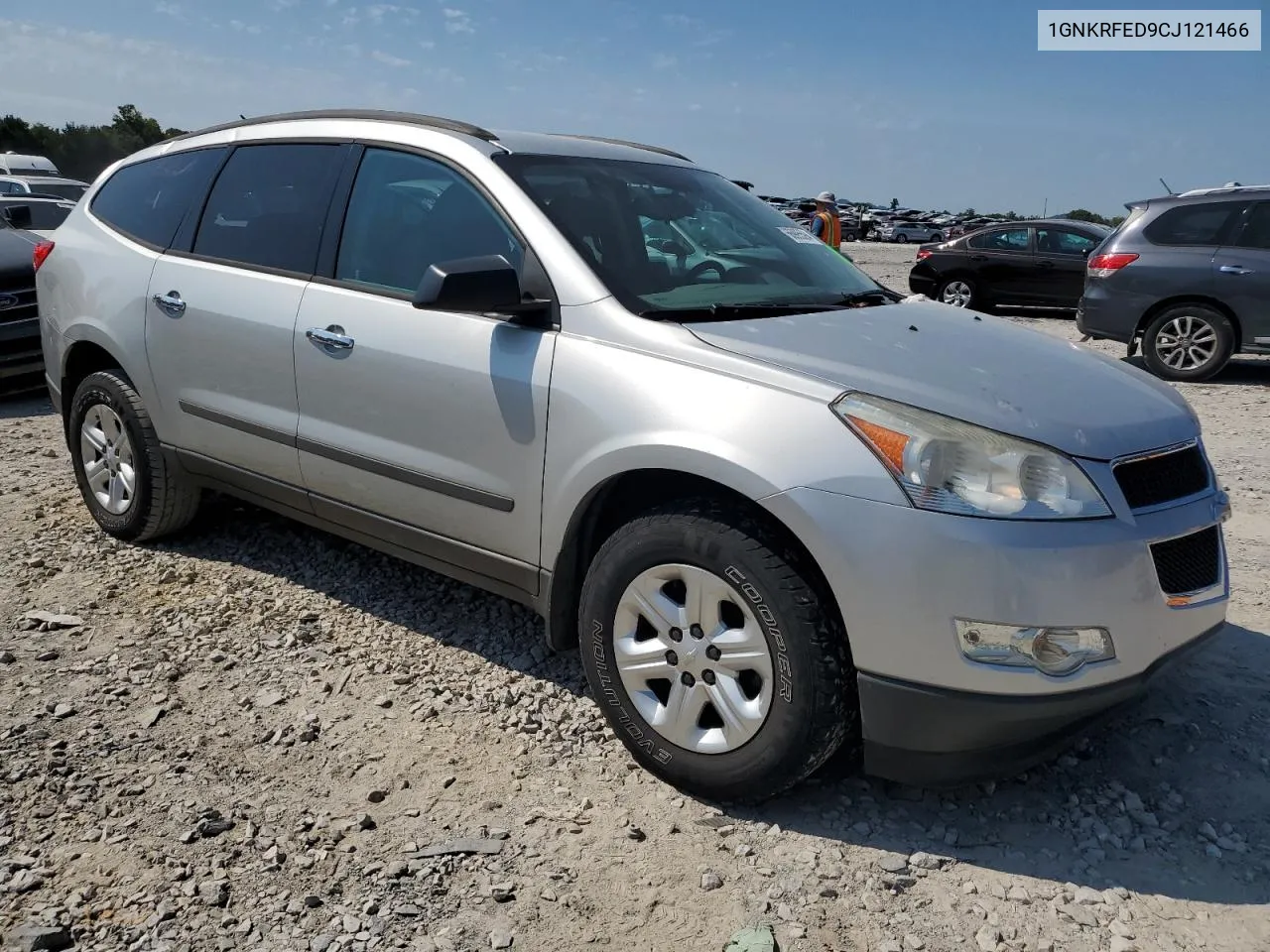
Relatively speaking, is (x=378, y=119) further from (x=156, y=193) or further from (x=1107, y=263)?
(x=1107, y=263)

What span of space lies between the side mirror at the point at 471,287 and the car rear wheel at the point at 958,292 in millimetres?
12479

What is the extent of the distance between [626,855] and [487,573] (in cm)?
101

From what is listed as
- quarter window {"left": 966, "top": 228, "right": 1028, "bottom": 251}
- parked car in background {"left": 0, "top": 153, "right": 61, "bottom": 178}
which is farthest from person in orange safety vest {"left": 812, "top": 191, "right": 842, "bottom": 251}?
parked car in background {"left": 0, "top": 153, "right": 61, "bottom": 178}

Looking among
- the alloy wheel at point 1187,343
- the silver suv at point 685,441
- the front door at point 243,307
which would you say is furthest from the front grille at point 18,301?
the alloy wheel at point 1187,343

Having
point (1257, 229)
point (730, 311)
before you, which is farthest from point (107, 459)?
point (1257, 229)

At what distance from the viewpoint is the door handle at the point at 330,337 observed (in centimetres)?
339

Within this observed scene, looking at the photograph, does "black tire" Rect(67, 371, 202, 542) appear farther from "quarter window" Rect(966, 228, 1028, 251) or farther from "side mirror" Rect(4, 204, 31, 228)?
"quarter window" Rect(966, 228, 1028, 251)

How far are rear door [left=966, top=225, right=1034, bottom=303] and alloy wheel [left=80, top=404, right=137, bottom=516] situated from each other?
12253 mm

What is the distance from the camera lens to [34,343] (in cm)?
750

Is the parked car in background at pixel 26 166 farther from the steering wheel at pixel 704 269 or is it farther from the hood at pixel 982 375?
the hood at pixel 982 375

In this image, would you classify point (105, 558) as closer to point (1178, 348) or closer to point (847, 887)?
point (847, 887)

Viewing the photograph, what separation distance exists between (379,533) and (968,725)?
6.72 feet

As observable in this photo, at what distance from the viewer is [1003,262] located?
14.1m

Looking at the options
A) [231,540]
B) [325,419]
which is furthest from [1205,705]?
[231,540]
